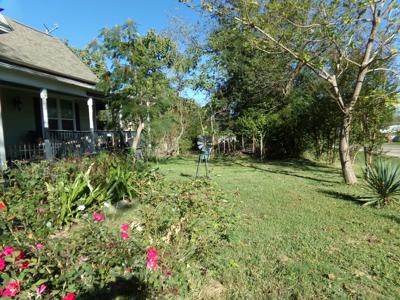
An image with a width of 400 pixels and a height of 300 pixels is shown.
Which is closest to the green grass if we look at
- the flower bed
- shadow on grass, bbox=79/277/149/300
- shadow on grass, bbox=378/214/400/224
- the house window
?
shadow on grass, bbox=378/214/400/224

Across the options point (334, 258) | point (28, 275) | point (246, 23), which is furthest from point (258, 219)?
point (246, 23)

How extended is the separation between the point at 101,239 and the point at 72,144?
8.40 m

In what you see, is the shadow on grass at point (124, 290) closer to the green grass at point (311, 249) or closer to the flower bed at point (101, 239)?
the flower bed at point (101, 239)

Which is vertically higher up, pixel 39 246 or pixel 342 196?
pixel 39 246

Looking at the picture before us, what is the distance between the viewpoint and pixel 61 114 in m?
12.1

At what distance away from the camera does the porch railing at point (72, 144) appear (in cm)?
903

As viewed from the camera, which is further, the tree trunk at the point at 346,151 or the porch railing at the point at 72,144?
the porch railing at the point at 72,144

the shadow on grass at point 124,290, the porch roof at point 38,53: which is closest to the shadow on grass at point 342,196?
the shadow on grass at point 124,290

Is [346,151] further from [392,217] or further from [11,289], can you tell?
[11,289]

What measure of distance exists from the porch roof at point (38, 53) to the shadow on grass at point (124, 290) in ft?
26.1

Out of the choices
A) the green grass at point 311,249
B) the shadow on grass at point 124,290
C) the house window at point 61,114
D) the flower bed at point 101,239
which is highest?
the house window at point 61,114

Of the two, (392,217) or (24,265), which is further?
(392,217)

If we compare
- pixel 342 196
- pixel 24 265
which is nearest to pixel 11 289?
pixel 24 265

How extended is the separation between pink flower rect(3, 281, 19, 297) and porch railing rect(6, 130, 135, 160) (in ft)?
21.6
